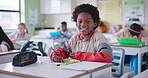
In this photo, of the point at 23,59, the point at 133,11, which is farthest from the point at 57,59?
the point at 133,11

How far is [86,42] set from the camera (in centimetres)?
184

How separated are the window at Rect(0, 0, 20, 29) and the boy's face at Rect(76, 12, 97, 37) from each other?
5086mm

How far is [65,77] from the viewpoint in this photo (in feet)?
3.82

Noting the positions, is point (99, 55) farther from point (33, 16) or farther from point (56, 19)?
point (33, 16)

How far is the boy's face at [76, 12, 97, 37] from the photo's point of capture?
1825mm

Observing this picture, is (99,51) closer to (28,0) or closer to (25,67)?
(25,67)

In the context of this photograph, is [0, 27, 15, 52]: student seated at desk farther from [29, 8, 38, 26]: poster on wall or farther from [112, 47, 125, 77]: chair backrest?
[29, 8, 38, 26]: poster on wall

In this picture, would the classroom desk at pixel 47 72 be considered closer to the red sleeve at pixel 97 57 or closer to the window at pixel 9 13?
the red sleeve at pixel 97 57

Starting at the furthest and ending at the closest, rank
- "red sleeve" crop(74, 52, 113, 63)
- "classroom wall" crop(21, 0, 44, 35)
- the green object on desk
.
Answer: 1. "classroom wall" crop(21, 0, 44, 35)
2. the green object on desk
3. "red sleeve" crop(74, 52, 113, 63)

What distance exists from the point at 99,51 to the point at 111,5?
4462 mm

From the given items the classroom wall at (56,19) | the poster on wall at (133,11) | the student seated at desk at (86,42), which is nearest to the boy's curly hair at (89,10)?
the student seated at desk at (86,42)

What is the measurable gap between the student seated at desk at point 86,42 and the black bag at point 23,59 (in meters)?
0.18

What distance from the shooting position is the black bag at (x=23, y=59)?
151 cm

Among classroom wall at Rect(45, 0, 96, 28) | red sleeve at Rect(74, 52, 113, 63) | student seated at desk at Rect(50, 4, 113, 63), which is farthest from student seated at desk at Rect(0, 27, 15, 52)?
classroom wall at Rect(45, 0, 96, 28)
